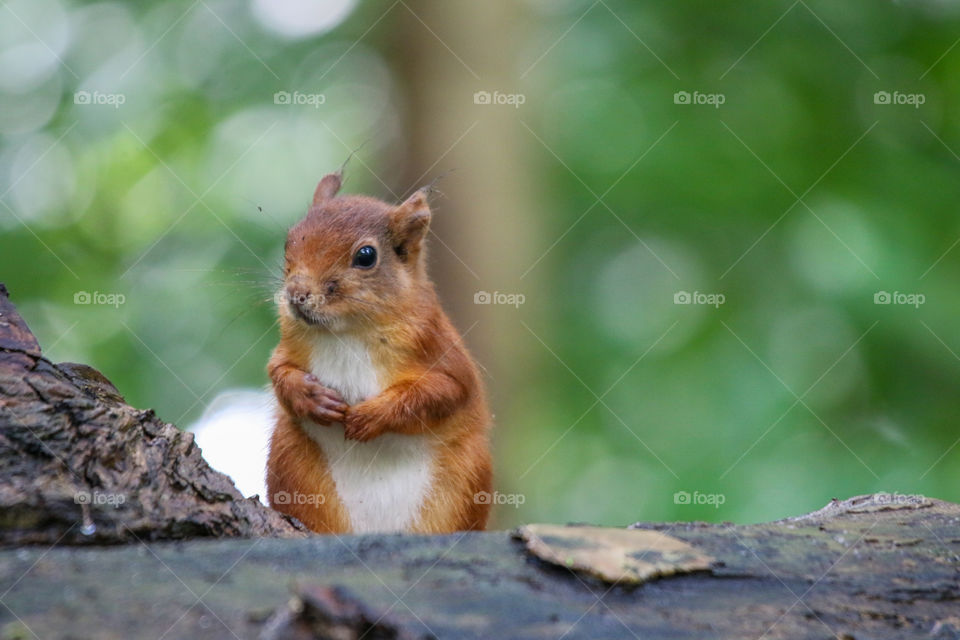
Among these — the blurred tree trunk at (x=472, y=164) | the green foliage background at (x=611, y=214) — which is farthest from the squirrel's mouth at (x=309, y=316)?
the green foliage background at (x=611, y=214)

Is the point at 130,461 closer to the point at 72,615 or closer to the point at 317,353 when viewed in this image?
the point at 72,615

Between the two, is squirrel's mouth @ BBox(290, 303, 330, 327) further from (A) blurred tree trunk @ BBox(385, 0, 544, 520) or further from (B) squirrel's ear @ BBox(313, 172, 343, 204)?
(A) blurred tree trunk @ BBox(385, 0, 544, 520)

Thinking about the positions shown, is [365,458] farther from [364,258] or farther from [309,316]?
[364,258]

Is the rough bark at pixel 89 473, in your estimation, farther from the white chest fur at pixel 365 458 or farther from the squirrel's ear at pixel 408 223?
the squirrel's ear at pixel 408 223

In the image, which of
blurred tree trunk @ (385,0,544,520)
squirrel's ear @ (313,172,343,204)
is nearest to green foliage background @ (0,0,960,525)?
blurred tree trunk @ (385,0,544,520)

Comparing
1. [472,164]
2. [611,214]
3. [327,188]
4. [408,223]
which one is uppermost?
[472,164]

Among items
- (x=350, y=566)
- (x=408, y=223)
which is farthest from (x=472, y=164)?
(x=350, y=566)

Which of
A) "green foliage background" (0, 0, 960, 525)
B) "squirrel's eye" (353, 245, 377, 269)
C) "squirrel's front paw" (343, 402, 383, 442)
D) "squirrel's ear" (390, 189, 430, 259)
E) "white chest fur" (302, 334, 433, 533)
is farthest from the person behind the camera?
"green foliage background" (0, 0, 960, 525)
